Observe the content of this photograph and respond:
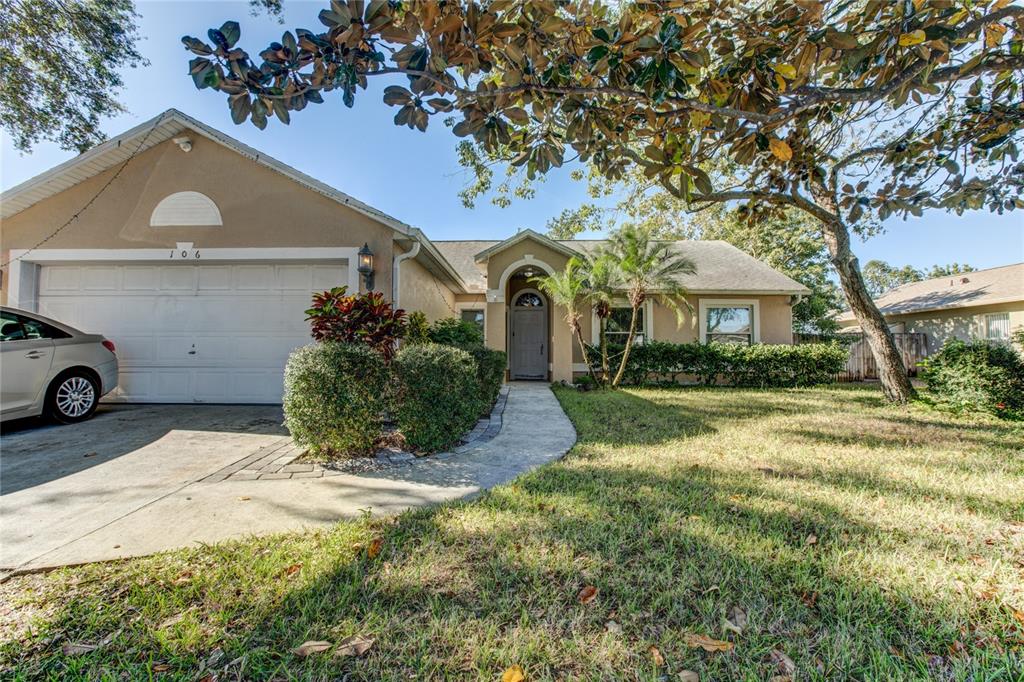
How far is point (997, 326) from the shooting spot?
585 inches

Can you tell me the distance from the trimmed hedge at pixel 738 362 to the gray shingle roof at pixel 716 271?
1836 millimetres

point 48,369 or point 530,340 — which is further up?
point 530,340

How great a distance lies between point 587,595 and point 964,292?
22926 millimetres

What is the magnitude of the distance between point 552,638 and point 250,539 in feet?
6.92

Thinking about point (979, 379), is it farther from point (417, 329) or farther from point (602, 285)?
point (417, 329)

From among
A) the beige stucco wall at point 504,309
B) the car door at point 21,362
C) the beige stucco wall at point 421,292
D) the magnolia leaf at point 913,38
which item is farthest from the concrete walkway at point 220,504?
the beige stucco wall at point 504,309

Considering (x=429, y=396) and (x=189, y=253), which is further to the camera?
(x=189, y=253)

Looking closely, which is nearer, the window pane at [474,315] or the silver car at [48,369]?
the silver car at [48,369]

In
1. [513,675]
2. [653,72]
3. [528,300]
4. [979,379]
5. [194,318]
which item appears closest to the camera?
[513,675]

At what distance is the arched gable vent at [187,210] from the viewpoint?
23.7 ft

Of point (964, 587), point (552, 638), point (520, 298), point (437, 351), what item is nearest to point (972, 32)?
point (964, 587)

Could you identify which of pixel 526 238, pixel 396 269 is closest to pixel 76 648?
pixel 396 269

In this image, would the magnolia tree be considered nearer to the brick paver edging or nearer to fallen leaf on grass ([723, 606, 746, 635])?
fallen leaf on grass ([723, 606, 746, 635])

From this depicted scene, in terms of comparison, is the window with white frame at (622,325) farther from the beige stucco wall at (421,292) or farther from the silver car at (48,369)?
the silver car at (48,369)
